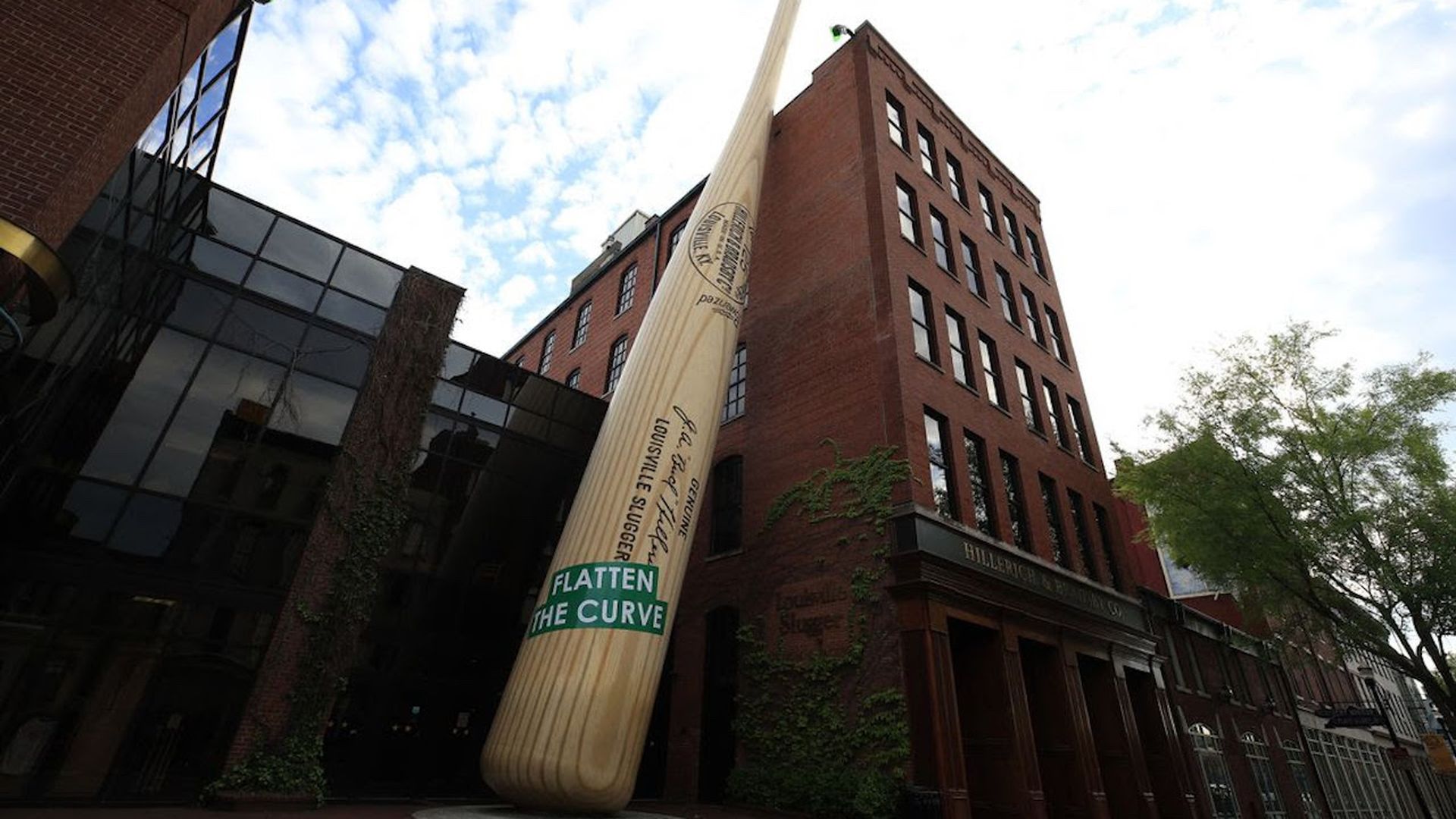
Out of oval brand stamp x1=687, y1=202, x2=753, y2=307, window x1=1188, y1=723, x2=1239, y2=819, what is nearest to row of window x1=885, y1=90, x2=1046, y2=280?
oval brand stamp x1=687, y1=202, x2=753, y2=307

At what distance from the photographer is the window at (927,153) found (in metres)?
19.3

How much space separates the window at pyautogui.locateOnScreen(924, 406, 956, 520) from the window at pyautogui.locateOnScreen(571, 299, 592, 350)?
15.9 metres

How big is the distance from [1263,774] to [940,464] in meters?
17.1

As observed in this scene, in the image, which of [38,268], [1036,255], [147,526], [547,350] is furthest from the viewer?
[547,350]

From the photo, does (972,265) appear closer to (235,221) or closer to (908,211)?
(908,211)

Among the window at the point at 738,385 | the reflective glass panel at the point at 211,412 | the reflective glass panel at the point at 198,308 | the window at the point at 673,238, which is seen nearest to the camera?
the reflective glass panel at the point at 211,412

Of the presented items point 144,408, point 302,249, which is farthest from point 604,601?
point 302,249

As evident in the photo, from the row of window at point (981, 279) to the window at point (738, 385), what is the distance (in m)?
4.84

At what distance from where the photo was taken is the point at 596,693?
8352mm

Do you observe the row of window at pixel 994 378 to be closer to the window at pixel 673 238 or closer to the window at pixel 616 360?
the window at pixel 673 238

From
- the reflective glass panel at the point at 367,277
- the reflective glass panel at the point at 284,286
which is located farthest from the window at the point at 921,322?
the reflective glass panel at the point at 284,286

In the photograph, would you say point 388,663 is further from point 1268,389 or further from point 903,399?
point 1268,389

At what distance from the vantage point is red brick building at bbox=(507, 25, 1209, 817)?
38.7 feet

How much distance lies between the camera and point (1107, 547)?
59.2 ft
